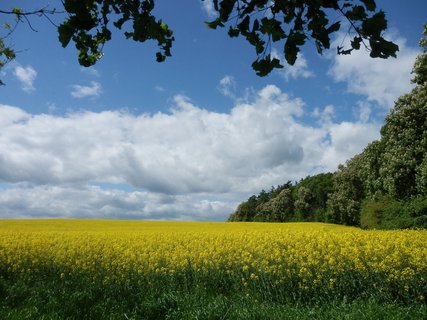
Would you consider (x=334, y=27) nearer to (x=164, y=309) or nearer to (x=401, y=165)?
(x=164, y=309)

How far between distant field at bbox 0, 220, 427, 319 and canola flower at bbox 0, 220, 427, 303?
3 centimetres

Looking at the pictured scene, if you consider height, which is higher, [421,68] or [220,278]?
[421,68]

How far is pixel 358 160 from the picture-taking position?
4275 cm

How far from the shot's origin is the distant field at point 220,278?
26.5 feet

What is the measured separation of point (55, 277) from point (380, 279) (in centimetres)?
917

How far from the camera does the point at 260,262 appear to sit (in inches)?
468

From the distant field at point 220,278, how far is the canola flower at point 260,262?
0.10 feet

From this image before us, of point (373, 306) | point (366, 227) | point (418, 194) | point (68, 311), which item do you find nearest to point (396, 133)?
point (418, 194)

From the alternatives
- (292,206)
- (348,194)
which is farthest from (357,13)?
(292,206)

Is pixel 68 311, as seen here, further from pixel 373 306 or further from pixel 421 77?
pixel 421 77

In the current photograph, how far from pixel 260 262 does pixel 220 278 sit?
120cm

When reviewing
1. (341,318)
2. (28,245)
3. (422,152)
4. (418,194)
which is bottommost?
(341,318)

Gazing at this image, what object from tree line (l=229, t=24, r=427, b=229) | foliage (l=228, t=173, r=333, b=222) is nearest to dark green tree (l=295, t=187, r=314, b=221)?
foliage (l=228, t=173, r=333, b=222)

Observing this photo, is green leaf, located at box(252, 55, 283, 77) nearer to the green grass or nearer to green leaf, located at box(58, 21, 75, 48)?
green leaf, located at box(58, 21, 75, 48)
